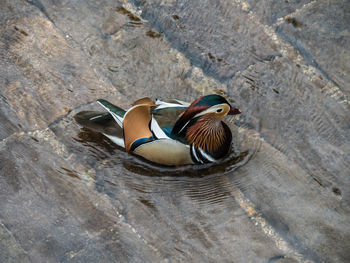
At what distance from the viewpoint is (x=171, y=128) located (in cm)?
256

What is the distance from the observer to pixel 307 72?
10.0 feet

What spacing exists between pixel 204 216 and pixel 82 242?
65 centimetres

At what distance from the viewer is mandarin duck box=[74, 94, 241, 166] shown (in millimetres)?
2531

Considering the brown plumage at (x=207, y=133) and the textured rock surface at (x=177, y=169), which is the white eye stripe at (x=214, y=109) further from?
the textured rock surface at (x=177, y=169)

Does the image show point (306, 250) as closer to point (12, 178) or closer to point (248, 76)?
point (248, 76)

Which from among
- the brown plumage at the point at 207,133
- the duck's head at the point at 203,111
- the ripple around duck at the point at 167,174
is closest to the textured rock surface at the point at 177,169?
the ripple around duck at the point at 167,174

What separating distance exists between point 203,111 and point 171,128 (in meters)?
0.20

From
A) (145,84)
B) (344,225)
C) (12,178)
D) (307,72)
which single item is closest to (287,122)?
(307,72)

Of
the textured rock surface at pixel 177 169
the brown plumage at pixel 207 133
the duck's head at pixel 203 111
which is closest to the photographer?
the textured rock surface at pixel 177 169

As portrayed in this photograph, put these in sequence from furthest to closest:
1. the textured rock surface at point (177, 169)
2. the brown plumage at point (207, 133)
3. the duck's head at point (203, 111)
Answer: the brown plumage at point (207, 133), the duck's head at point (203, 111), the textured rock surface at point (177, 169)

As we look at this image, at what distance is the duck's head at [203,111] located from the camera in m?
2.48

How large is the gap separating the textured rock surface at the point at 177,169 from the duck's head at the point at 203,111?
0.90 feet

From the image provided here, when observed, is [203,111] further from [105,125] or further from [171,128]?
[105,125]

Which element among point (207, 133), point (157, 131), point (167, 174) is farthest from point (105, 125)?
point (207, 133)
